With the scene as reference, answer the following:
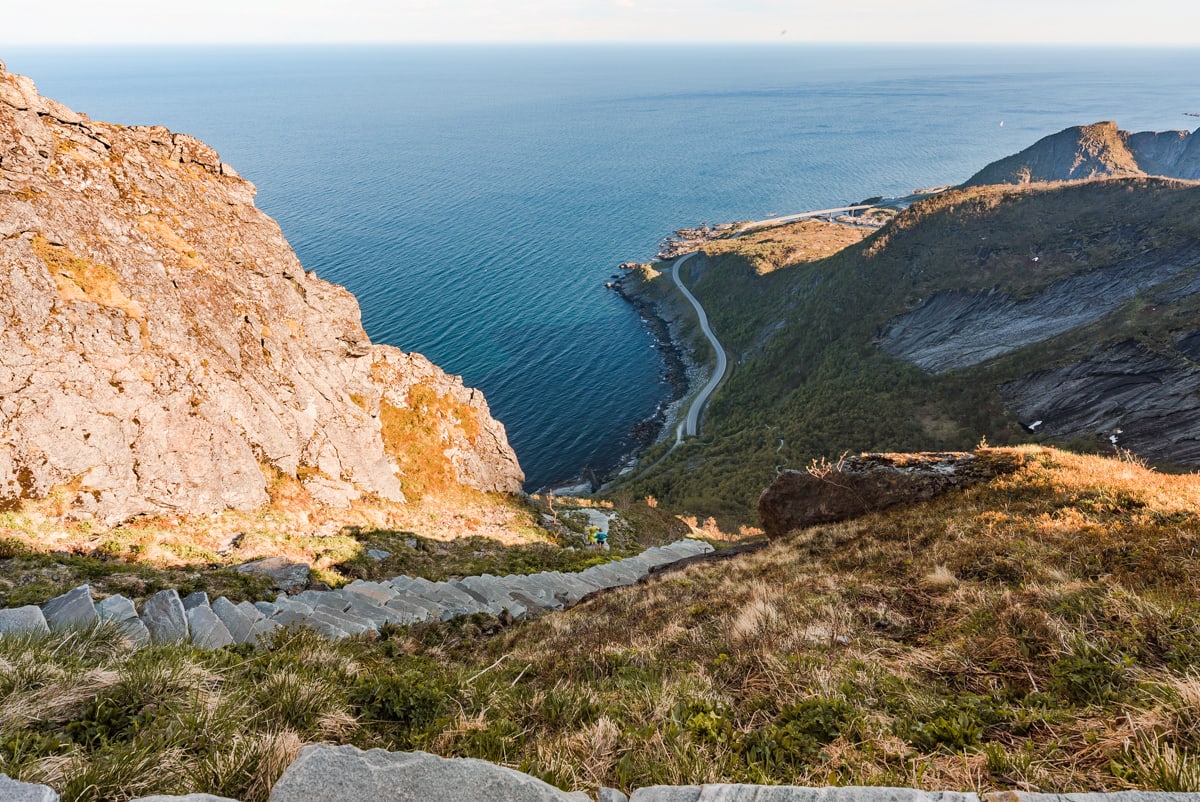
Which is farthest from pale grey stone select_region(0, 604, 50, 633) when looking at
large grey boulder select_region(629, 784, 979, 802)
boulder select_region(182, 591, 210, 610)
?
large grey boulder select_region(629, 784, 979, 802)

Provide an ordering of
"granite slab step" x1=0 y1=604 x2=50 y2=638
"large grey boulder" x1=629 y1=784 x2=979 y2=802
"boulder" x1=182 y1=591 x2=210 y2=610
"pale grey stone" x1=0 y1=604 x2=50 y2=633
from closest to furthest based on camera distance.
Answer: "large grey boulder" x1=629 y1=784 x2=979 y2=802, "granite slab step" x1=0 y1=604 x2=50 y2=638, "pale grey stone" x1=0 y1=604 x2=50 y2=633, "boulder" x1=182 y1=591 x2=210 y2=610

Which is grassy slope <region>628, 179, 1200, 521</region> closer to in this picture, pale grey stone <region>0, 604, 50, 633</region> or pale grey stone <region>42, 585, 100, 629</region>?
pale grey stone <region>42, 585, 100, 629</region>

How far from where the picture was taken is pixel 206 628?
10039mm

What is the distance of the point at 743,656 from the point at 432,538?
19458 mm

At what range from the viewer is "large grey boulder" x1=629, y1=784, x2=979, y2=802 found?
378 cm

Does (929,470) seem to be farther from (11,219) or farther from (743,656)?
(11,219)

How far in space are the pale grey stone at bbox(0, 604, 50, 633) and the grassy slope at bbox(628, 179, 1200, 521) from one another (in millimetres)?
47948

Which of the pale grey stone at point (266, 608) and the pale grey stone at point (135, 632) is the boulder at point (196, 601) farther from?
the pale grey stone at point (135, 632)

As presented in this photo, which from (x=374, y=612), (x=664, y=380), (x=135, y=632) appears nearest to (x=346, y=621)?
(x=374, y=612)

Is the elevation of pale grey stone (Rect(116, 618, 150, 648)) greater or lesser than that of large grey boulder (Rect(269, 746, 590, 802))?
lesser

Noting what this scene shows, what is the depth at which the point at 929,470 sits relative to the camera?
1744 centimetres

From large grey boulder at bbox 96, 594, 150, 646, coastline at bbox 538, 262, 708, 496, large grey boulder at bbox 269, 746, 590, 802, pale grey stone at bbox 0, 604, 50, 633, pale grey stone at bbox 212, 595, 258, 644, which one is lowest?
coastline at bbox 538, 262, 708, 496

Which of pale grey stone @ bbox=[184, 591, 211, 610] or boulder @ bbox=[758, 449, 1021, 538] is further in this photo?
boulder @ bbox=[758, 449, 1021, 538]

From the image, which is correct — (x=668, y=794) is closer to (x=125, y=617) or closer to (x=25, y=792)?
(x=25, y=792)
